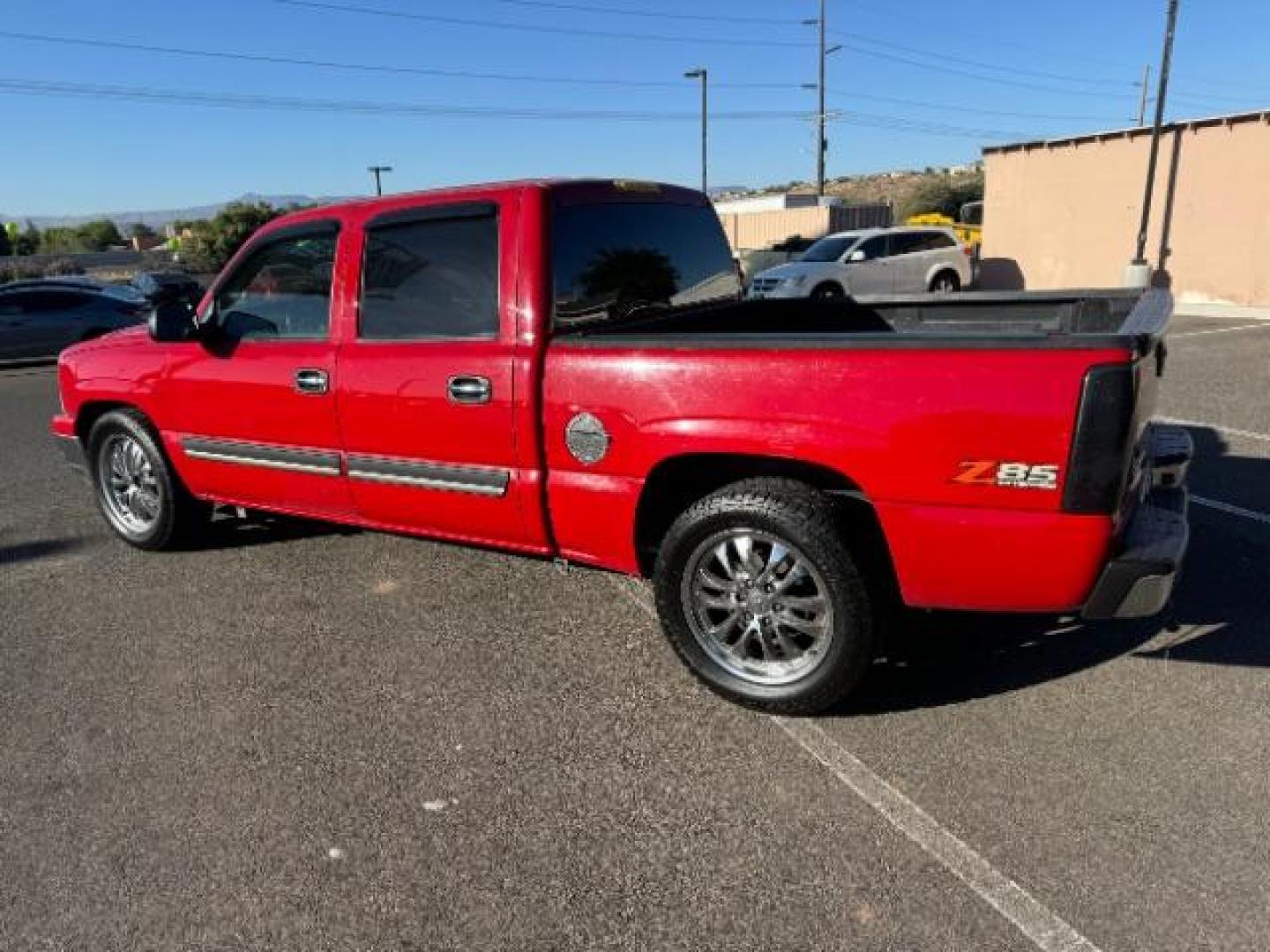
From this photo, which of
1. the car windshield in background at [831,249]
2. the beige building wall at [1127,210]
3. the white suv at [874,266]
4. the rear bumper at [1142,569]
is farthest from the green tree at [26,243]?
the rear bumper at [1142,569]

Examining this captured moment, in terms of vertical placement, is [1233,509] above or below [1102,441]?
below

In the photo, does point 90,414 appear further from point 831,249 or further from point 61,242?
point 61,242

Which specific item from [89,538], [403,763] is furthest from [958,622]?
[89,538]

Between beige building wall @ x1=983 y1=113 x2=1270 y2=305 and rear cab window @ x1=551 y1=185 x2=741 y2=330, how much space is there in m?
14.4

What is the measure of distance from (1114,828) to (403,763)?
2.17 metres

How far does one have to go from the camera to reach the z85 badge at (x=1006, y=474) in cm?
267

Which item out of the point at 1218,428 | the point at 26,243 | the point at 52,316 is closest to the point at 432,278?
the point at 1218,428

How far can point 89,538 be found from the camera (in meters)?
5.60

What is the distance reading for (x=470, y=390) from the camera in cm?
366

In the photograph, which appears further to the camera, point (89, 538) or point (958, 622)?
point (89, 538)

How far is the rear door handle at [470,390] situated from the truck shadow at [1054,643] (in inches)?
70.2

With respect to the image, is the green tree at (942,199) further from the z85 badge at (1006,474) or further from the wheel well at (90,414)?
the z85 badge at (1006,474)

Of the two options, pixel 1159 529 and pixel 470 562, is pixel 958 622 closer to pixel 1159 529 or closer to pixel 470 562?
pixel 1159 529

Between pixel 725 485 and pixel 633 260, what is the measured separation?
1213 mm
